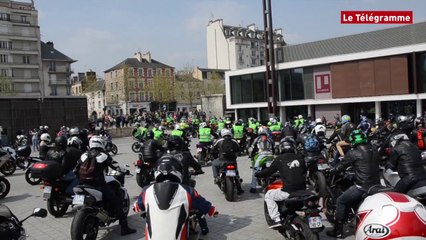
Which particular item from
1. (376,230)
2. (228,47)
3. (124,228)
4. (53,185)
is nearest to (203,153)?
(53,185)

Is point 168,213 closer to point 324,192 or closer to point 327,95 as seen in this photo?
point 324,192

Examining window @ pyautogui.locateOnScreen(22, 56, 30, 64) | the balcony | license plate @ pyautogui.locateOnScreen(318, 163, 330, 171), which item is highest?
window @ pyautogui.locateOnScreen(22, 56, 30, 64)

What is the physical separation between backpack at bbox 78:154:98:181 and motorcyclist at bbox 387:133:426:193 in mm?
4696

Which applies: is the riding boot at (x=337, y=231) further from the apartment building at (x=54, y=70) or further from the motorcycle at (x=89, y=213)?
the apartment building at (x=54, y=70)

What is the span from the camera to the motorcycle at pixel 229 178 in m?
8.45

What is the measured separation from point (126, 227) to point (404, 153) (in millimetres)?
4692

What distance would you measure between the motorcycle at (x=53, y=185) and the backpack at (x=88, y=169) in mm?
1462

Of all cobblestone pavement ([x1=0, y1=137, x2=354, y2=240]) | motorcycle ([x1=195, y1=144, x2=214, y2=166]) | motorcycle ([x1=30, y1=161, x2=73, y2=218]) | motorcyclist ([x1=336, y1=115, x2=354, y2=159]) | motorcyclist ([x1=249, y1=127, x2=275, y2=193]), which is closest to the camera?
cobblestone pavement ([x1=0, y1=137, x2=354, y2=240])

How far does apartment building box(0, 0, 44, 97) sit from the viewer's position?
2511 inches

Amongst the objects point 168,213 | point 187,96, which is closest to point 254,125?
point 168,213

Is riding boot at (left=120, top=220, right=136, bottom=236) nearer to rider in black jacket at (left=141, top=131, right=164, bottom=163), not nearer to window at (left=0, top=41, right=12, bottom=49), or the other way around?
rider in black jacket at (left=141, top=131, right=164, bottom=163)

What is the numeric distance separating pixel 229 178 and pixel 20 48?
Answer: 222 ft

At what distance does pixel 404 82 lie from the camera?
29.7 metres

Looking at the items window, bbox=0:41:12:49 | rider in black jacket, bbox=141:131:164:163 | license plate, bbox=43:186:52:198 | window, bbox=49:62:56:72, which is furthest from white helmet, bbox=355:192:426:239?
window, bbox=49:62:56:72
